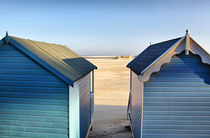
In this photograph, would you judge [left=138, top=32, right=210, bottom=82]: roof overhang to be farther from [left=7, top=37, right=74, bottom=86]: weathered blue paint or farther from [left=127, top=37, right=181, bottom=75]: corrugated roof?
[left=7, top=37, right=74, bottom=86]: weathered blue paint

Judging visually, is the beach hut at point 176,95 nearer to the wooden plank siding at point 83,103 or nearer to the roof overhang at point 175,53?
the roof overhang at point 175,53

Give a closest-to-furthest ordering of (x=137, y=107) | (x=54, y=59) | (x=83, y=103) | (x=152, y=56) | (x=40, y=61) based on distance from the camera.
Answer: (x=40, y=61), (x=54, y=59), (x=152, y=56), (x=137, y=107), (x=83, y=103)

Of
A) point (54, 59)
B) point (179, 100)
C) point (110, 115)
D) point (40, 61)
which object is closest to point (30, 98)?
point (40, 61)

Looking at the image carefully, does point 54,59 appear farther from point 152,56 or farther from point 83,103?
point 152,56

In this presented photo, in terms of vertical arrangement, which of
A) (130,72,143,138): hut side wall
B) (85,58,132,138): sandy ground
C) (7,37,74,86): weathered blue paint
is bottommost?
(85,58,132,138): sandy ground

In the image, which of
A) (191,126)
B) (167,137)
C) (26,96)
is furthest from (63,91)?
(191,126)

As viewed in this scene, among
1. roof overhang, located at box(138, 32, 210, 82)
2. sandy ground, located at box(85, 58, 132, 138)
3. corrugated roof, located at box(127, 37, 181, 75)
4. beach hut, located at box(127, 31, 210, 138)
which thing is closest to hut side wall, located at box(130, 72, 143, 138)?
beach hut, located at box(127, 31, 210, 138)

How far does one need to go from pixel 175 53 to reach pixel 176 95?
1.33 m

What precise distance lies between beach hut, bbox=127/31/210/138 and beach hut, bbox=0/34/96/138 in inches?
88.5

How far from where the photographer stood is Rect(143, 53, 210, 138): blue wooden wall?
536 cm

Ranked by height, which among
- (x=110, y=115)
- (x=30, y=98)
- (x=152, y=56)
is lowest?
(x=110, y=115)

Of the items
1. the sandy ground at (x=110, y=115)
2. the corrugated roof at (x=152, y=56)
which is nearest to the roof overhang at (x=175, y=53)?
the corrugated roof at (x=152, y=56)

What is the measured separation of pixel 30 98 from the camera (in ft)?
16.8

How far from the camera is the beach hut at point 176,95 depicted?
5.27m
